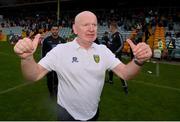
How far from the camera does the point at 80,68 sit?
3539 millimetres

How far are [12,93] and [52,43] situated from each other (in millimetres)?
2881

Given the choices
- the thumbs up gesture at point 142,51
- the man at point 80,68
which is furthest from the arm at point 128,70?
the thumbs up gesture at point 142,51

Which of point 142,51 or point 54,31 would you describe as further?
point 54,31

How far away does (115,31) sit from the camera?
10750 millimetres

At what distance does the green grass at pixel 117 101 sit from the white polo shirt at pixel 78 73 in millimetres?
4091

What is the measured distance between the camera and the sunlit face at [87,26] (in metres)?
3.52

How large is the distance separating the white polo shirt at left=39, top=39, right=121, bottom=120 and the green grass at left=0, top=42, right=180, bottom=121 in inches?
161

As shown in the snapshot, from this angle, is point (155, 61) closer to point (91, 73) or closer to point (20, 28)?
point (91, 73)

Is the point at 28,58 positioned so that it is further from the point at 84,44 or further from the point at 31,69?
the point at 84,44

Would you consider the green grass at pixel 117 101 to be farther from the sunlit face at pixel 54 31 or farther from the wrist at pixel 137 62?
the wrist at pixel 137 62

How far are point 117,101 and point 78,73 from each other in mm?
5968

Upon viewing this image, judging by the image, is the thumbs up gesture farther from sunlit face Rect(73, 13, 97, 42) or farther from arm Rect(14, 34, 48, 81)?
arm Rect(14, 34, 48, 81)

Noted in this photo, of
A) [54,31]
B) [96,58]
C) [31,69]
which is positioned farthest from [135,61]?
[54,31]

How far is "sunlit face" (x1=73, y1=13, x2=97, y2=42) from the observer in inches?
138
